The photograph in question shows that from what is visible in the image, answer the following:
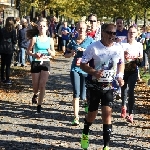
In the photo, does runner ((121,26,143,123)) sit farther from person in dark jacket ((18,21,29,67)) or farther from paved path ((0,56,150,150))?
person in dark jacket ((18,21,29,67))

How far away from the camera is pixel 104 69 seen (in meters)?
6.61

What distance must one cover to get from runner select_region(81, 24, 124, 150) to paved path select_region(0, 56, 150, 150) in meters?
0.76

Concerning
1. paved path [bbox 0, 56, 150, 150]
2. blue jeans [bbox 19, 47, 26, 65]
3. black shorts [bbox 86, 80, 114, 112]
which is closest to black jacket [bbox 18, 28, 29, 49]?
blue jeans [bbox 19, 47, 26, 65]

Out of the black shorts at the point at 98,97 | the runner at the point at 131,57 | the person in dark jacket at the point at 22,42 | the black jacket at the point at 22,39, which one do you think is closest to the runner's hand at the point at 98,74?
the black shorts at the point at 98,97

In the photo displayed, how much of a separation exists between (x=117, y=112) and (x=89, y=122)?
3.42 m

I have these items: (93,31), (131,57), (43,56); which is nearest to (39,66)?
(43,56)

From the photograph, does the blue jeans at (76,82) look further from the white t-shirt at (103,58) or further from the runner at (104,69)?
the white t-shirt at (103,58)

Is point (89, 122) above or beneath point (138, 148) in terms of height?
above

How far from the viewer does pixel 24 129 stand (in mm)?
8305

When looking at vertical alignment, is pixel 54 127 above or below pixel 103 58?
below

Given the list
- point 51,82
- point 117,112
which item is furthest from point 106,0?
point 117,112

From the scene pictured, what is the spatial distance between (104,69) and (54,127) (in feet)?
7.64

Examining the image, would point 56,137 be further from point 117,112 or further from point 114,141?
point 117,112

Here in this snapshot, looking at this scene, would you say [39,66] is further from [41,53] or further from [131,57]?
[131,57]
